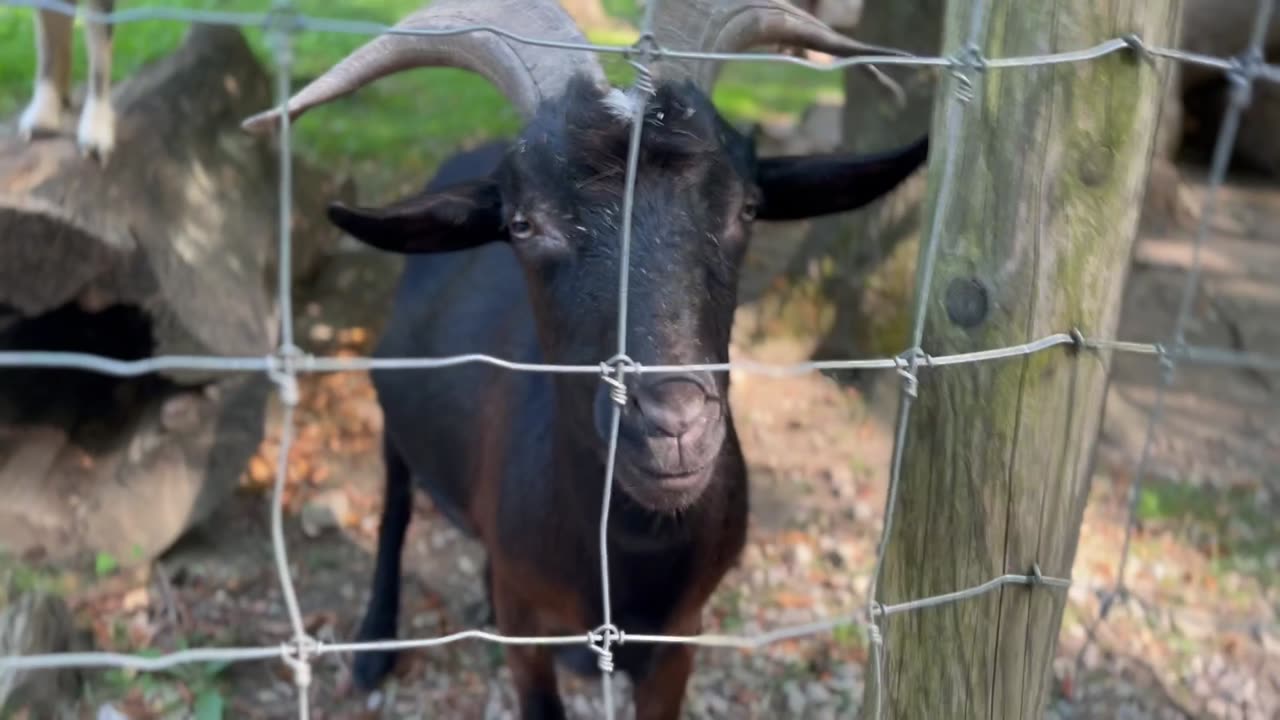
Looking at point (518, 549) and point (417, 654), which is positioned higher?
point (518, 549)

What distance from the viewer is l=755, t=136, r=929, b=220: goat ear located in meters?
2.57

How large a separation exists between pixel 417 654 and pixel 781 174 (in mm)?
2216

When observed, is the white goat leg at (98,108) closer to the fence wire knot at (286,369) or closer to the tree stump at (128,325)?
the tree stump at (128,325)

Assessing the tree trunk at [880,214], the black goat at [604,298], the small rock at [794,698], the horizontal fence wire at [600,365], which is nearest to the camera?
the horizontal fence wire at [600,365]

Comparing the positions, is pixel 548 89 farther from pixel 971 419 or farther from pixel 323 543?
pixel 323 543

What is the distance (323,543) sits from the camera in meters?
4.48

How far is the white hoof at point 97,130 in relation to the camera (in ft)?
12.7

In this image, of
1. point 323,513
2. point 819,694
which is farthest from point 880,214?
point 323,513

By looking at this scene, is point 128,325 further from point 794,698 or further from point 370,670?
point 794,698

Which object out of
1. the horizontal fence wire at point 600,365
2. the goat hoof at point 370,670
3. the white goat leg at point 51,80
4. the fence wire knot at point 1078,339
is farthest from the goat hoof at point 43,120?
the fence wire knot at point 1078,339

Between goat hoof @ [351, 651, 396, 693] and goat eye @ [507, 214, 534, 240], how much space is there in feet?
6.06

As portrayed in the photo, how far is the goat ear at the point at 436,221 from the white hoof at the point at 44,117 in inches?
84.5

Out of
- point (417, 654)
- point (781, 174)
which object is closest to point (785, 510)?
point (417, 654)

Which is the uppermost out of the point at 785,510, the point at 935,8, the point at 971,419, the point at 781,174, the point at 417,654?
the point at 935,8
